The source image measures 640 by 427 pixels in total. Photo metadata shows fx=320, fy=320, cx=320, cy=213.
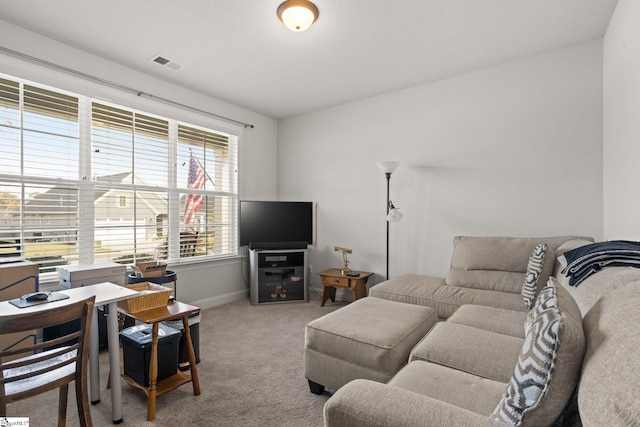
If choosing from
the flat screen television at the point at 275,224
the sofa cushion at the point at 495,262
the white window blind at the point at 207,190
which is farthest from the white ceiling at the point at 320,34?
the sofa cushion at the point at 495,262

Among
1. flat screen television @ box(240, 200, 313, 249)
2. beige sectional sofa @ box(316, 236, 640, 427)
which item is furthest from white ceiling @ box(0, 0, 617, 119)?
beige sectional sofa @ box(316, 236, 640, 427)

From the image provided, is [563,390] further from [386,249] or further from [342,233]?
[342,233]

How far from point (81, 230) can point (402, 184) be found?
10.7ft

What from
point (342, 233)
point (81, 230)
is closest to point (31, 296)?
point (81, 230)

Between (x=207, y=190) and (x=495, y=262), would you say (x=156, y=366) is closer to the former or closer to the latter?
(x=207, y=190)

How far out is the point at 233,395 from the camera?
2.01 meters

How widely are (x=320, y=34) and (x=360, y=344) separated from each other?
232 cm

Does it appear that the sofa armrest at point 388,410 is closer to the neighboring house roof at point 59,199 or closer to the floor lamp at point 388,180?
the floor lamp at point 388,180

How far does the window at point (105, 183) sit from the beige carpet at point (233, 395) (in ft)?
3.53

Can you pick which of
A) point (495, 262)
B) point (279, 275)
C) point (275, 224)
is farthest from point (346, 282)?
point (495, 262)

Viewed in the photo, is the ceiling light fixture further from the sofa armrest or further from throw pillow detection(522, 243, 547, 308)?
throw pillow detection(522, 243, 547, 308)

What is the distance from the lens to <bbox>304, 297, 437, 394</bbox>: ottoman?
1.73 meters

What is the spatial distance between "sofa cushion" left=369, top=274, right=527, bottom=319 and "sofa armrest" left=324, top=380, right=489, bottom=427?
162 centimetres

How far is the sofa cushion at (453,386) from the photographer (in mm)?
1193
